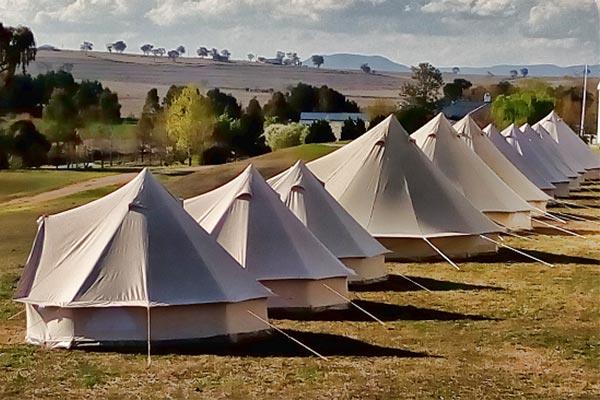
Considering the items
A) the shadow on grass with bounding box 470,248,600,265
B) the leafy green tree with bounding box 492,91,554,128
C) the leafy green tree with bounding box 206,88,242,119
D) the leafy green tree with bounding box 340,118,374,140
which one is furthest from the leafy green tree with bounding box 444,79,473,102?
the shadow on grass with bounding box 470,248,600,265

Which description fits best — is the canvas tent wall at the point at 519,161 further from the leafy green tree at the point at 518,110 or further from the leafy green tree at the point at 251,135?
the leafy green tree at the point at 518,110

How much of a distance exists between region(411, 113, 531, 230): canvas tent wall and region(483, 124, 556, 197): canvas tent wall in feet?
20.3

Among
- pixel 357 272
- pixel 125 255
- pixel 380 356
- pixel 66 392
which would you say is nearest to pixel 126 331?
pixel 125 255

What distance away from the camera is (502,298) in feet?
45.8

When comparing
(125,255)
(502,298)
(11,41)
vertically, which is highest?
(11,41)

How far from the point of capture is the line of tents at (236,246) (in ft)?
33.8

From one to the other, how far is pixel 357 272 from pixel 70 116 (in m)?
7.42

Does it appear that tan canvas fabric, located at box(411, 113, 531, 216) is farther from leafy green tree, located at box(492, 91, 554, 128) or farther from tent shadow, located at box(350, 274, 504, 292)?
leafy green tree, located at box(492, 91, 554, 128)

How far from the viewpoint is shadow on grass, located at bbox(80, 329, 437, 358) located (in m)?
10.1

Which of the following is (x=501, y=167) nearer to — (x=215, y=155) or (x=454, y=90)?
(x=215, y=155)

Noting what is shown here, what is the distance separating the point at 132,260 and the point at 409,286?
5.47 m

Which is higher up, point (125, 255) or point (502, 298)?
point (125, 255)

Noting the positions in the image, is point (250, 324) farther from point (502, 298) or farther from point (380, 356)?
point (502, 298)

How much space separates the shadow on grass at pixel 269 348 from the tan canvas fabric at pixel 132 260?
1.33 feet
